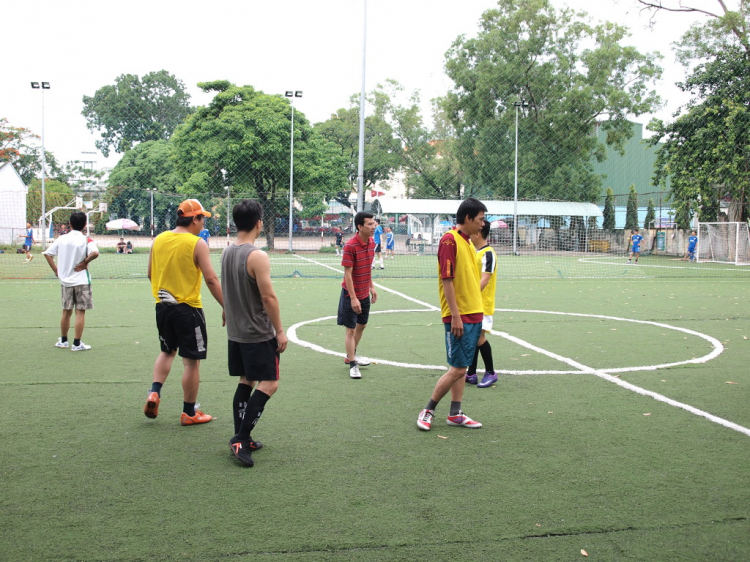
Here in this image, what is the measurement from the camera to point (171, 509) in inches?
149

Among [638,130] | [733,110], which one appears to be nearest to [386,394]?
[733,110]

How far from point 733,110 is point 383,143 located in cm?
2957

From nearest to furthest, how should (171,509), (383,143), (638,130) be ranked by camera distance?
(171,509), (383,143), (638,130)

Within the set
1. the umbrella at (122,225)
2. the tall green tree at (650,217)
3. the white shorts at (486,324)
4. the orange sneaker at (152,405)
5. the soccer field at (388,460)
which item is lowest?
the soccer field at (388,460)

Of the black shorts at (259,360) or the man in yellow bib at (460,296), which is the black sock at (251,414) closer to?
the black shorts at (259,360)

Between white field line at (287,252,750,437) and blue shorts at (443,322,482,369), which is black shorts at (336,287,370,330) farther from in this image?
blue shorts at (443,322,482,369)

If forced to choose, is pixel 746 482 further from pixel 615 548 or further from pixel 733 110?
pixel 733 110

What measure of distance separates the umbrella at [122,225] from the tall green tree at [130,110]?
3955cm

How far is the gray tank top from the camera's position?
4.63 metres

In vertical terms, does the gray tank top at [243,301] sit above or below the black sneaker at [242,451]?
above

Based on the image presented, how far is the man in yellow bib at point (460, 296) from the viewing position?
17.1 feet

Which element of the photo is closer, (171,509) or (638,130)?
(171,509)

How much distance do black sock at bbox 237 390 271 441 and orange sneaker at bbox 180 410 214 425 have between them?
0.95 meters

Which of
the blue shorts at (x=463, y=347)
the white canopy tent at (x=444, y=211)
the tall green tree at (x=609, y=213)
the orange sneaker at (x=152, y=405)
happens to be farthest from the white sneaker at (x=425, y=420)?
the tall green tree at (x=609, y=213)
